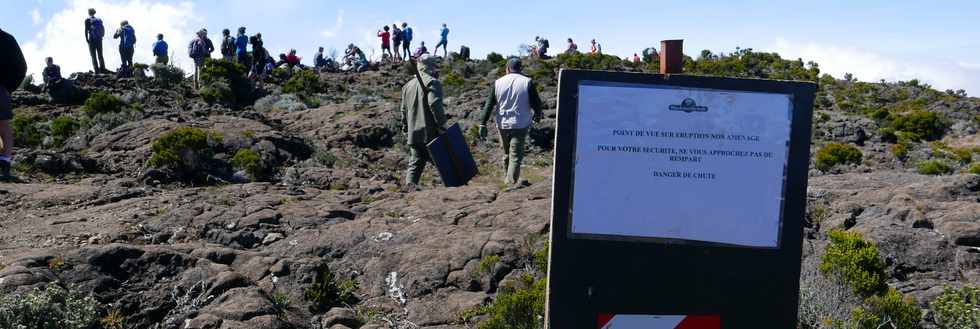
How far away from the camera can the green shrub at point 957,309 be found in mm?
5391

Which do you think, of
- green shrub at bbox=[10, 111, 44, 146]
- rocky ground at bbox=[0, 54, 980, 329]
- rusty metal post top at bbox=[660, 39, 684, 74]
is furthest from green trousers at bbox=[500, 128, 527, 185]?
green shrub at bbox=[10, 111, 44, 146]

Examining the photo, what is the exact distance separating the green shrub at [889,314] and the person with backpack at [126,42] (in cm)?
2281

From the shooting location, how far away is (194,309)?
5738 mm

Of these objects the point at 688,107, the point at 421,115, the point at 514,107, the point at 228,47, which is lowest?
the point at 421,115

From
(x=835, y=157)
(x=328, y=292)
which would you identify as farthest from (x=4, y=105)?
(x=835, y=157)

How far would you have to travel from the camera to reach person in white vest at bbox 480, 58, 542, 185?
33.0 feet

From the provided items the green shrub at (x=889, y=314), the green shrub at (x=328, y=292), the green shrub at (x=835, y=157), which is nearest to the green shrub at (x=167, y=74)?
the green shrub at (x=835, y=157)

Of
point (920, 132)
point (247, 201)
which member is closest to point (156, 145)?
point (247, 201)

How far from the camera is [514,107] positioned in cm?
1010

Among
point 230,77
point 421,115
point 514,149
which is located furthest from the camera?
point 230,77

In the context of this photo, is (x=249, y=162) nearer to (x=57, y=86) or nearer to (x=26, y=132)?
(x=26, y=132)

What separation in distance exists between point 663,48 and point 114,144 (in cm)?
1231

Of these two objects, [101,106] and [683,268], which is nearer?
[683,268]

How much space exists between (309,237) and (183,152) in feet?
17.0
